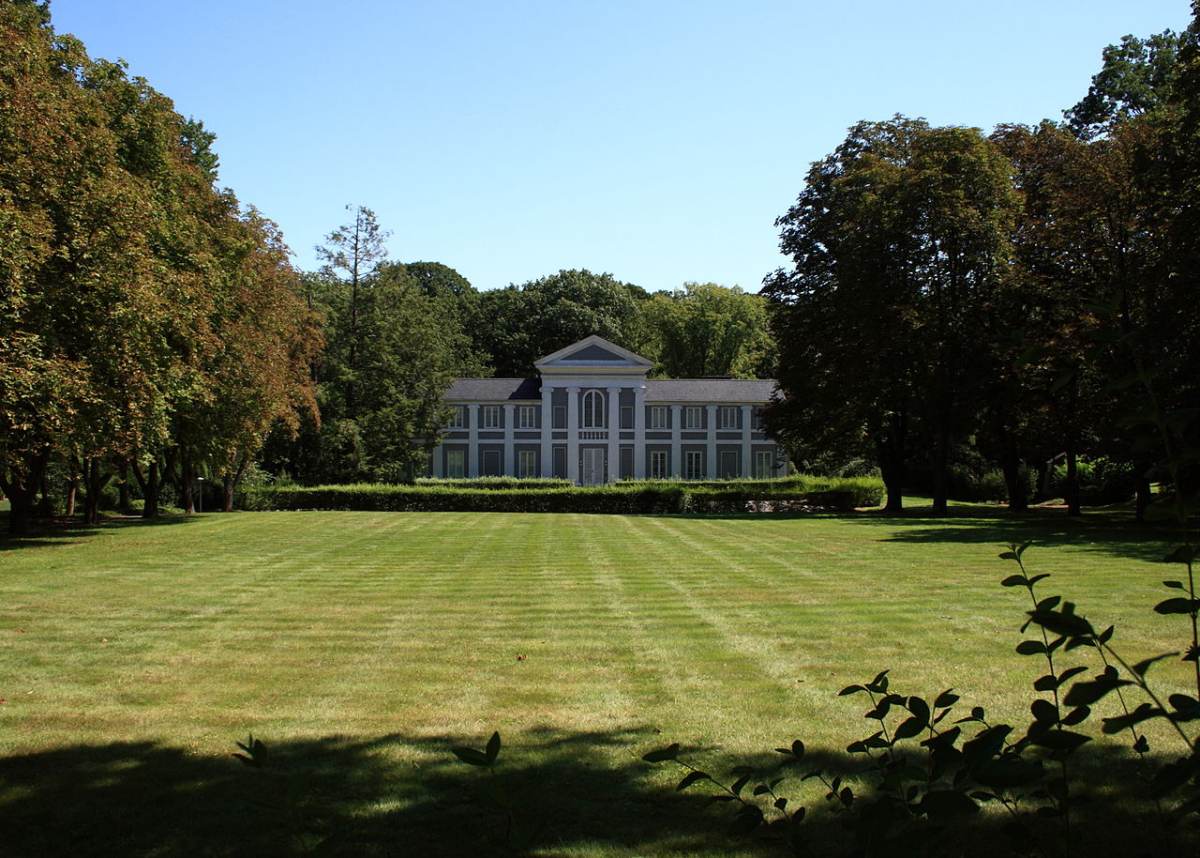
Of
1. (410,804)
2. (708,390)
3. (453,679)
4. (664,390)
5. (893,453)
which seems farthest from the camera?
(664,390)

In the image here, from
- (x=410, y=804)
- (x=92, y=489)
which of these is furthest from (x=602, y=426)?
(x=410, y=804)

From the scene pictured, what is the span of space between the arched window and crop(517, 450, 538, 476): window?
391 cm

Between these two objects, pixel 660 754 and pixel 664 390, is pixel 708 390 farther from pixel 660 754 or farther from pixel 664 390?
pixel 660 754

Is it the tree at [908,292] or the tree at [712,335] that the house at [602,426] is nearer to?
the tree at [712,335]

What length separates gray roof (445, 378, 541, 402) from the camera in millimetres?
58969

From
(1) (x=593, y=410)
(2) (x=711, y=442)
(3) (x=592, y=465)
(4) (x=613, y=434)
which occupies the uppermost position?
(1) (x=593, y=410)

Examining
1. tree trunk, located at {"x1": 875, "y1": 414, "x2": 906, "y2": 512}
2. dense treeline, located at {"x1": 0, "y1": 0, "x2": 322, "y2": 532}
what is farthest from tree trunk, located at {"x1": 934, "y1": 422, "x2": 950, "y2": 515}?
dense treeline, located at {"x1": 0, "y1": 0, "x2": 322, "y2": 532}

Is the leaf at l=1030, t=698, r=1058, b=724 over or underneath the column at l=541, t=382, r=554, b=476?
underneath

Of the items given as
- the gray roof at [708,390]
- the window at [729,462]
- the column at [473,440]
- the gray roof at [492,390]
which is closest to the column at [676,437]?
the gray roof at [708,390]

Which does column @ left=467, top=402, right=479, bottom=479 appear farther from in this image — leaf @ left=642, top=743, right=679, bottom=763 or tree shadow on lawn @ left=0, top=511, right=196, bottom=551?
leaf @ left=642, top=743, right=679, bottom=763

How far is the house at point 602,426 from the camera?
58438 millimetres

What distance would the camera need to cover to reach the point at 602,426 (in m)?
58.9

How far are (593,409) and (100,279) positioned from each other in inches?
1638

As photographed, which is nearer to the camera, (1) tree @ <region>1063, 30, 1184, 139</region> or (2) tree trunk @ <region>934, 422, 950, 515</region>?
(2) tree trunk @ <region>934, 422, 950, 515</region>
